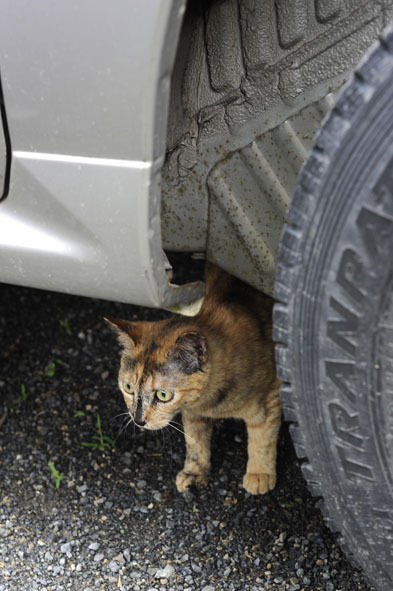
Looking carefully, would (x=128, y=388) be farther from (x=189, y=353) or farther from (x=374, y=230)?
(x=374, y=230)

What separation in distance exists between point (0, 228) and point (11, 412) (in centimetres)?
123

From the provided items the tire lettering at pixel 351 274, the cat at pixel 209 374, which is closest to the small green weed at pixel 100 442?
the cat at pixel 209 374

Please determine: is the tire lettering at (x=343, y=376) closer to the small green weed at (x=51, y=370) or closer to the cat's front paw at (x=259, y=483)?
the cat's front paw at (x=259, y=483)

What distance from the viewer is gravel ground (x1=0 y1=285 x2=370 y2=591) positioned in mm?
2143

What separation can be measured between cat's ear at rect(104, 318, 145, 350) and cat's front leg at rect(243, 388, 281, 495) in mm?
517

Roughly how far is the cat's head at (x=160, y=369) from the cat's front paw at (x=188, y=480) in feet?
0.88

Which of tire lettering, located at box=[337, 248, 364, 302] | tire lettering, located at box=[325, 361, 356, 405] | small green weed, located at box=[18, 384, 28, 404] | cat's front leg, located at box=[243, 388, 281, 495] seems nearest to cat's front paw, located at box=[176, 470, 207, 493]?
cat's front leg, located at box=[243, 388, 281, 495]

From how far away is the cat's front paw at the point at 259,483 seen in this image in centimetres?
241

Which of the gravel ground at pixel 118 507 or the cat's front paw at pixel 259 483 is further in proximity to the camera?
the cat's front paw at pixel 259 483

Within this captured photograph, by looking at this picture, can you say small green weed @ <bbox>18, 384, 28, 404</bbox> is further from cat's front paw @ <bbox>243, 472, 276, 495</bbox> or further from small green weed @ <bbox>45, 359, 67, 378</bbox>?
cat's front paw @ <bbox>243, 472, 276, 495</bbox>

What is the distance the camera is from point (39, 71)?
1503 millimetres

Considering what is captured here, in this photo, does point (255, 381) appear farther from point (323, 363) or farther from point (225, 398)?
point (323, 363)

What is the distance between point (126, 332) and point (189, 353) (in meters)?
0.23

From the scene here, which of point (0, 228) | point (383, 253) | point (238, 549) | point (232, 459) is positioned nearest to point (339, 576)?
point (238, 549)
